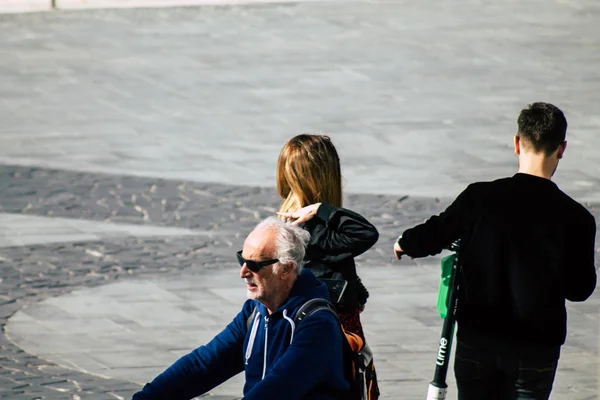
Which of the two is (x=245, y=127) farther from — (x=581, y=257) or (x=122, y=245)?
(x=581, y=257)

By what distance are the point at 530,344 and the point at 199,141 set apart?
9.41 m

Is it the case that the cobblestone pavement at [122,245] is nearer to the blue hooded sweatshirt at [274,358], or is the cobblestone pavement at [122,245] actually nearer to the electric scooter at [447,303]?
the electric scooter at [447,303]

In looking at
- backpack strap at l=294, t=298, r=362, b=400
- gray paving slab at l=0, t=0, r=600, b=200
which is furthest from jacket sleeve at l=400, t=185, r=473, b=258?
gray paving slab at l=0, t=0, r=600, b=200

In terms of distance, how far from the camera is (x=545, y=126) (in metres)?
4.33

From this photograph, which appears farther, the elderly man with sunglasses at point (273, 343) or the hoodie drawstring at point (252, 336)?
the hoodie drawstring at point (252, 336)

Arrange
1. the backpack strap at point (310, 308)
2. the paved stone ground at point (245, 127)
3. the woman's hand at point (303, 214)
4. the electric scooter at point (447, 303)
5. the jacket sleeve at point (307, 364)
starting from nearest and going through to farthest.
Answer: the jacket sleeve at point (307, 364) → the backpack strap at point (310, 308) → the electric scooter at point (447, 303) → the woman's hand at point (303, 214) → the paved stone ground at point (245, 127)

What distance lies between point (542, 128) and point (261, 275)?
1145 millimetres

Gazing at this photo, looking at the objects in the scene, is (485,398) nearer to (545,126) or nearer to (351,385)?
(351,385)

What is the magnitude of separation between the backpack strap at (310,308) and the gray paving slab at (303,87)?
728 centimetres

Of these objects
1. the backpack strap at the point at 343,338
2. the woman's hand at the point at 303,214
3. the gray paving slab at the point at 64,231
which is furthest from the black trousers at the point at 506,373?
the gray paving slab at the point at 64,231

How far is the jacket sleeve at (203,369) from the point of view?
4098mm

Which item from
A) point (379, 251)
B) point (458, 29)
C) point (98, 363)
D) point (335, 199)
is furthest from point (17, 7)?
point (335, 199)

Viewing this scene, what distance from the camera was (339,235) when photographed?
16.4 ft

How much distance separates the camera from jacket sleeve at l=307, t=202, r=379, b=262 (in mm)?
5004
